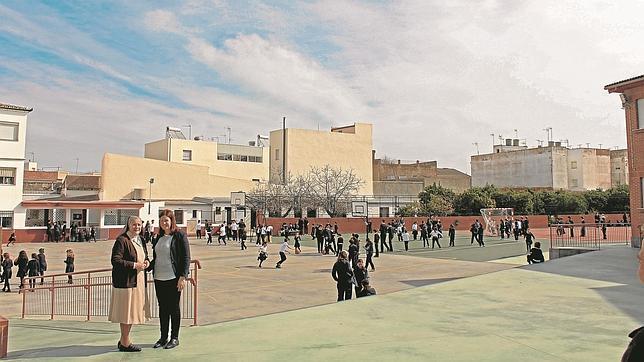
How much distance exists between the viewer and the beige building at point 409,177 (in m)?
82.1

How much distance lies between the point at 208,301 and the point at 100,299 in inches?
125

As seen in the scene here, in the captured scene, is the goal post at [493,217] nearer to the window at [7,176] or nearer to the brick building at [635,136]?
the brick building at [635,136]

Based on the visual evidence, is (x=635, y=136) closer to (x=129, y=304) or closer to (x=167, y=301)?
(x=167, y=301)

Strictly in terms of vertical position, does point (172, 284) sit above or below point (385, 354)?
above

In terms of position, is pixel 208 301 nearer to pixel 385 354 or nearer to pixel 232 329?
pixel 232 329

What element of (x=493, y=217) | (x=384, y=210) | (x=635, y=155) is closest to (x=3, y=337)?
(x=635, y=155)

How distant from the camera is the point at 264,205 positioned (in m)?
55.9

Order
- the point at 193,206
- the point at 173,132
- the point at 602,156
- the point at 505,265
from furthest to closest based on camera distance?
the point at 602,156, the point at 173,132, the point at 193,206, the point at 505,265

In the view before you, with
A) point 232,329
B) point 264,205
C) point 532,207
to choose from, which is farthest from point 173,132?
point 232,329

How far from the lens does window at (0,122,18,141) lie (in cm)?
3950

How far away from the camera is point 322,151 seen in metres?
75.3

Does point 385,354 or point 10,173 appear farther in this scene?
point 10,173

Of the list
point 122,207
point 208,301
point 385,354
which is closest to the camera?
point 385,354

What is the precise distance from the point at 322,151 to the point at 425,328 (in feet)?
226
